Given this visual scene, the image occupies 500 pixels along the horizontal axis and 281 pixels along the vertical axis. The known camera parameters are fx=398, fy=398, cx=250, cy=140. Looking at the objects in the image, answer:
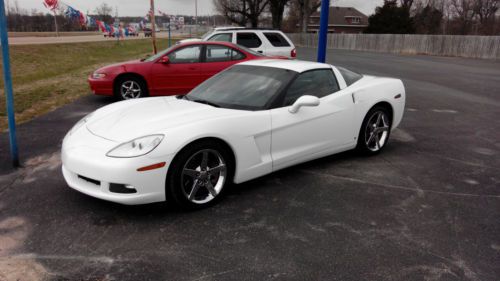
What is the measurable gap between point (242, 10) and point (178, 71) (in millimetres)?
52856

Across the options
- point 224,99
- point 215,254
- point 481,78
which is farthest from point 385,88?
point 481,78

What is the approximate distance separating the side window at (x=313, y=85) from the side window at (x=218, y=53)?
4.91 metres

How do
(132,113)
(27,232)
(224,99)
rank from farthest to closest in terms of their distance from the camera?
(224,99) < (132,113) < (27,232)

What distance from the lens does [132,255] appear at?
3.01 metres

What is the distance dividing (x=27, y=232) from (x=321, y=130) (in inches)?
123

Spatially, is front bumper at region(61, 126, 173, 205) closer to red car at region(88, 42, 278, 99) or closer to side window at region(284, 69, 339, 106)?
side window at region(284, 69, 339, 106)

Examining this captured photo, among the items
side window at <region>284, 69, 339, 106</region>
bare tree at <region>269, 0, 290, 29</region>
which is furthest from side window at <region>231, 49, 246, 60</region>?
bare tree at <region>269, 0, 290, 29</region>

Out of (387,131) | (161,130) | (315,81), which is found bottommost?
(387,131)

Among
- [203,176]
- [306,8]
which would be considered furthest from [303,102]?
[306,8]

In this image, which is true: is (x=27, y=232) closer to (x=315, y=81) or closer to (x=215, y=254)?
(x=215, y=254)

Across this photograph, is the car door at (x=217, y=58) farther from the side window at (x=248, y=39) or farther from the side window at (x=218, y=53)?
the side window at (x=248, y=39)

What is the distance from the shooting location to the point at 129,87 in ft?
29.7

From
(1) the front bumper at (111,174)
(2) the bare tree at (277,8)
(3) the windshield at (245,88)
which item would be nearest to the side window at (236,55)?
(3) the windshield at (245,88)

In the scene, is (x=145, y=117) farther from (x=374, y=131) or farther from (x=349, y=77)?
(x=374, y=131)
